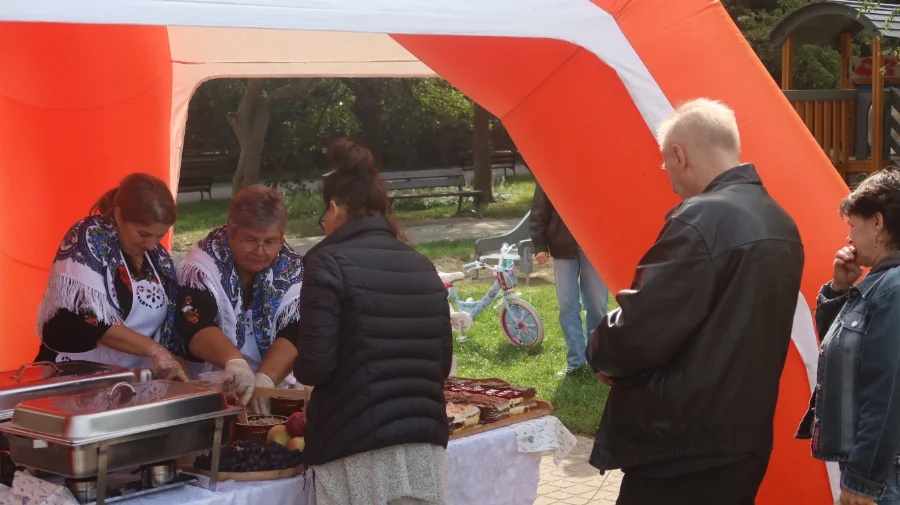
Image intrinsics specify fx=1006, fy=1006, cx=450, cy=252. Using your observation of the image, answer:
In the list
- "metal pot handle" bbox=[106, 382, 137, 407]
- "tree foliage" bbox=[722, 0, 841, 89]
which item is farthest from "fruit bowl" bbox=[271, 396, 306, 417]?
"tree foliage" bbox=[722, 0, 841, 89]

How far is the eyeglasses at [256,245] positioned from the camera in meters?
3.73

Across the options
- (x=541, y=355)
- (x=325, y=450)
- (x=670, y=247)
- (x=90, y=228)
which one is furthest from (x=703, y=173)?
(x=541, y=355)

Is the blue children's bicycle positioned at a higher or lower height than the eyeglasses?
lower

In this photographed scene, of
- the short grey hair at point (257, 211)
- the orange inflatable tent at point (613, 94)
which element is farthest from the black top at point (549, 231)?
the short grey hair at point (257, 211)

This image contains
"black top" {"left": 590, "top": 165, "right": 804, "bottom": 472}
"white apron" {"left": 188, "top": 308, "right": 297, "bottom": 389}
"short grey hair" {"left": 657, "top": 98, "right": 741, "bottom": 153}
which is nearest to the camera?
"black top" {"left": 590, "top": 165, "right": 804, "bottom": 472}

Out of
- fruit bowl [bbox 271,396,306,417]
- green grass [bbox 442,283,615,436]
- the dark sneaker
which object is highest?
fruit bowl [bbox 271,396,306,417]

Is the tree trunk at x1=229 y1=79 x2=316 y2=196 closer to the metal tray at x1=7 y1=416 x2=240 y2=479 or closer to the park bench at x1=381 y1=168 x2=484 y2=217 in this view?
the park bench at x1=381 y1=168 x2=484 y2=217

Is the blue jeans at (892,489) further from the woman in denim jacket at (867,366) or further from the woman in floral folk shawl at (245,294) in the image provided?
the woman in floral folk shawl at (245,294)

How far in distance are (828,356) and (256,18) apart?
197 centimetres

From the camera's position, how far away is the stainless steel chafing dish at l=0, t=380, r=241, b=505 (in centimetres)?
259

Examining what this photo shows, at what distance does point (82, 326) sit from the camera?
12.0 ft

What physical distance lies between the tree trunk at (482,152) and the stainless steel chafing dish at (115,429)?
17222 millimetres

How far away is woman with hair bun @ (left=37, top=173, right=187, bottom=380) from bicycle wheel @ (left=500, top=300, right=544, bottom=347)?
4767mm

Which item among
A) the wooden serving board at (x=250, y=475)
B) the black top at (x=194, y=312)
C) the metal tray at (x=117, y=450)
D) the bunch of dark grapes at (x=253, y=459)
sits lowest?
the wooden serving board at (x=250, y=475)
